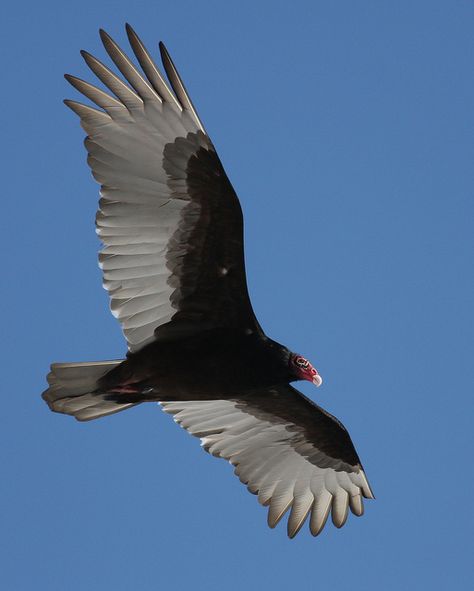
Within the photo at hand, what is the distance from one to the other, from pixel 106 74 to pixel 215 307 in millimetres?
1594

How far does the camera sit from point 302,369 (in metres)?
7.46

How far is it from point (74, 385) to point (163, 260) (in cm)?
98

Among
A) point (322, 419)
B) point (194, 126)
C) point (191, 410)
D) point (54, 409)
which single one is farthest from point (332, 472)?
point (194, 126)

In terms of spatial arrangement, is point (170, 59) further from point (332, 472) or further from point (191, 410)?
point (332, 472)

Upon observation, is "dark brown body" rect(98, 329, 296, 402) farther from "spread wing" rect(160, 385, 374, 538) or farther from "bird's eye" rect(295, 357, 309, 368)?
"spread wing" rect(160, 385, 374, 538)

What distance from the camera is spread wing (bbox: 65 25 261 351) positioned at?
701 centimetres

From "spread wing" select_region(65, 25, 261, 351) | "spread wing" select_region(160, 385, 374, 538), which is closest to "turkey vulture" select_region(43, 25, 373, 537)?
"spread wing" select_region(65, 25, 261, 351)

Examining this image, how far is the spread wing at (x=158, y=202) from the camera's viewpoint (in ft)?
23.0

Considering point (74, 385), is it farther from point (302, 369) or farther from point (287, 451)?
point (287, 451)

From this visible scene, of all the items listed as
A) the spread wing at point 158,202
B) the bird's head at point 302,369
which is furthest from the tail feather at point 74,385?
the bird's head at point 302,369

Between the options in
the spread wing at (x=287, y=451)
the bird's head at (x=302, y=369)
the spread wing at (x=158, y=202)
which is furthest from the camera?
the spread wing at (x=287, y=451)

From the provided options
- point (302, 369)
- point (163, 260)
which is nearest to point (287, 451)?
point (302, 369)

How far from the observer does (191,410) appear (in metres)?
8.45

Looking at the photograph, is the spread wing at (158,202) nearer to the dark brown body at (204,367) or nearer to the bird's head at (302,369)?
the dark brown body at (204,367)
